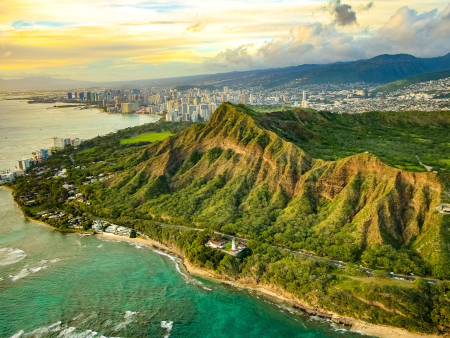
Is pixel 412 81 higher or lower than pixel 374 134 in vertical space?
higher

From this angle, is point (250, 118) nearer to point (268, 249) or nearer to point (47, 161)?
point (268, 249)

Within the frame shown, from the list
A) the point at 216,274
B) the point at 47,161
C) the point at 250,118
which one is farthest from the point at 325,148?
the point at 47,161

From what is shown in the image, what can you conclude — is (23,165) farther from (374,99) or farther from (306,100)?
(374,99)

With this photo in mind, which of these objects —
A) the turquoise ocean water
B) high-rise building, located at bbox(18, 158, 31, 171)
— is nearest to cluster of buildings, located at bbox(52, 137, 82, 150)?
high-rise building, located at bbox(18, 158, 31, 171)

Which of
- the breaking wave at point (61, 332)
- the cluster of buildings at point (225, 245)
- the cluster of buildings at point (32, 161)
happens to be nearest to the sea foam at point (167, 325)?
the breaking wave at point (61, 332)

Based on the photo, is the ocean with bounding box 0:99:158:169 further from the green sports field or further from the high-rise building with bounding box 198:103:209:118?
the high-rise building with bounding box 198:103:209:118

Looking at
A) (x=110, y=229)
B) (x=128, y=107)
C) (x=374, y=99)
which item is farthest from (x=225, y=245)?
(x=128, y=107)

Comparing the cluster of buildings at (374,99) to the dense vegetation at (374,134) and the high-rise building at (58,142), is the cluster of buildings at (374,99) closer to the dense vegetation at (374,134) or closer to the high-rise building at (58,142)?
the dense vegetation at (374,134)
